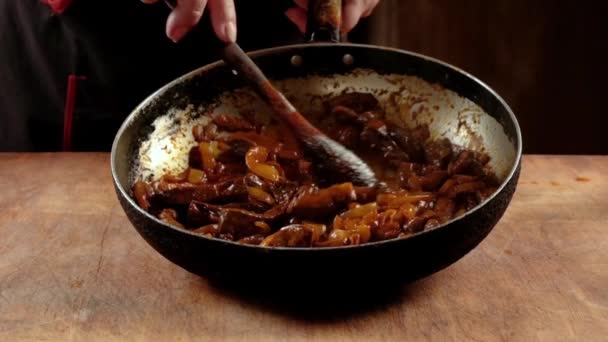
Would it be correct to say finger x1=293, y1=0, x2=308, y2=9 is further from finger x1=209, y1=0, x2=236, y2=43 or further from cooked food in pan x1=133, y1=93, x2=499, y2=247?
finger x1=209, y1=0, x2=236, y2=43

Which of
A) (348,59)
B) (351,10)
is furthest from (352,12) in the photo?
(348,59)

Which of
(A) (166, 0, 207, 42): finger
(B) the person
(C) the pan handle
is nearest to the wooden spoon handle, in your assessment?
(A) (166, 0, 207, 42): finger

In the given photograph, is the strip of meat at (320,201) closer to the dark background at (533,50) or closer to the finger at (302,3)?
the finger at (302,3)

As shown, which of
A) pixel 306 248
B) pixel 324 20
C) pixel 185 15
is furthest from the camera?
pixel 324 20

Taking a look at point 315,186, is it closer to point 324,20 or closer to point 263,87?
point 263,87

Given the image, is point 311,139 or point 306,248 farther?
point 311,139
